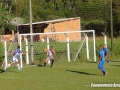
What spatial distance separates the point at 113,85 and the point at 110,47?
2264cm

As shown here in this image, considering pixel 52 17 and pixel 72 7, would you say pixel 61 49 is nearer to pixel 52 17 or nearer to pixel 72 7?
pixel 52 17

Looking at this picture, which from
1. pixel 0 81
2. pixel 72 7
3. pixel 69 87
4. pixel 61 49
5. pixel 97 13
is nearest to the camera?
pixel 69 87

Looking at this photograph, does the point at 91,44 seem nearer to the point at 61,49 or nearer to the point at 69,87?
the point at 61,49

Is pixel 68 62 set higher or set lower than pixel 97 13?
lower

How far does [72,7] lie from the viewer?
86.0 meters

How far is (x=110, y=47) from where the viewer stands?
39.3m

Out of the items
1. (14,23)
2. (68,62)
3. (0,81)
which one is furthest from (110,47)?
(14,23)

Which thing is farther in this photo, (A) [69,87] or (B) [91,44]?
(B) [91,44]

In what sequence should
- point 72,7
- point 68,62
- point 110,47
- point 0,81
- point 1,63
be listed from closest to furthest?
point 0,81 < point 1,63 < point 68,62 < point 110,47 < point 72,7

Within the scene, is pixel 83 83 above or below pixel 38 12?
below

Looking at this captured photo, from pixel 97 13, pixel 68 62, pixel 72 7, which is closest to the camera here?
pixel 68 62

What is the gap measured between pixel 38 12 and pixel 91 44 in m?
46.4

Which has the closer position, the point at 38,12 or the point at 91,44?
the point at 91,44

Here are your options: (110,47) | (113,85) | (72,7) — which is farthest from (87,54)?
(72,7)
